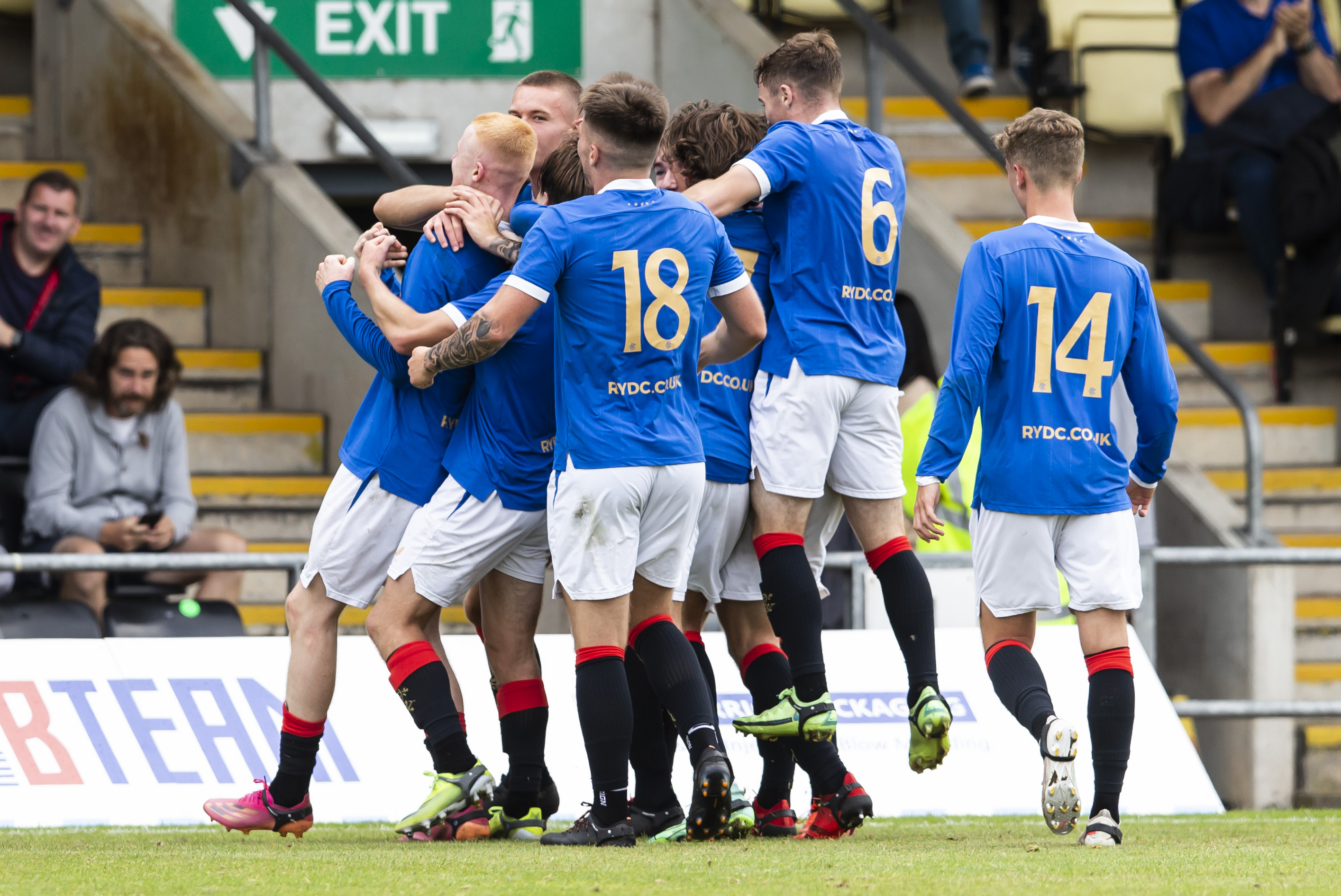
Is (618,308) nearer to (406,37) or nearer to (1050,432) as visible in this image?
(1050,432)

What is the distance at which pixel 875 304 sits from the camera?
5.73m

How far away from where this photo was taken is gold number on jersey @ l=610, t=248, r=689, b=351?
5.05m

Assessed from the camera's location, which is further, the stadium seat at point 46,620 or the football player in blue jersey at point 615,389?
the stadium seat at point 46,620

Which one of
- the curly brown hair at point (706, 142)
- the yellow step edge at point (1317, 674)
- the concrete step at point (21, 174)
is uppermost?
the concrete step at point (21, 174)

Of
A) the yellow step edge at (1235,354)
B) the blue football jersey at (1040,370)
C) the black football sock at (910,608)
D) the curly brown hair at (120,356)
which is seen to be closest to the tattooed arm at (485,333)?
the blue football jersey at (1040,370)

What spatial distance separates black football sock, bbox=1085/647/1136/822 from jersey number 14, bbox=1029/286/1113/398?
32.0 inches

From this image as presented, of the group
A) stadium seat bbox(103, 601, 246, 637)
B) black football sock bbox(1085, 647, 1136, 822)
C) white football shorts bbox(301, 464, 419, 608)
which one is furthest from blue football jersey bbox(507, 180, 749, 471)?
stadium seat bbox(103, 601, 246, 637)

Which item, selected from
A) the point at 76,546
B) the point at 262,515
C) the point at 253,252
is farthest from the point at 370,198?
the point at 76,546

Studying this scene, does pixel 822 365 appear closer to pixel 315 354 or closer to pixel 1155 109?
pixel 315 354

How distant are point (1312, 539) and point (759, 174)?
237 inches

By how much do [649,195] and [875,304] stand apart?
0.93 m

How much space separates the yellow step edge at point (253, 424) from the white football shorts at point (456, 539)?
188 inches

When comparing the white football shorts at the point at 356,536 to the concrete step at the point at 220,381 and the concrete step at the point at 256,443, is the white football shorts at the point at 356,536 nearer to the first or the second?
the concrete step at the point at 256,443

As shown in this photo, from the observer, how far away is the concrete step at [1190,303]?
1146cm
